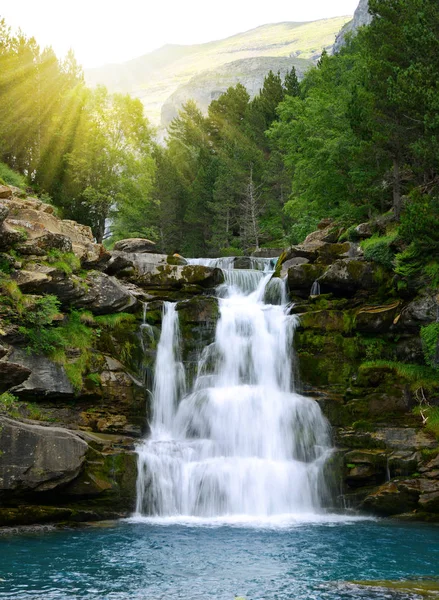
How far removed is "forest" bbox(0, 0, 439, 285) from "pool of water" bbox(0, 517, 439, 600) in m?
11.2

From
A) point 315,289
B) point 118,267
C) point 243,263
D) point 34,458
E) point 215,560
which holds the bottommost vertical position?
point 215,560

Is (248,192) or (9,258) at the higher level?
(248,192)

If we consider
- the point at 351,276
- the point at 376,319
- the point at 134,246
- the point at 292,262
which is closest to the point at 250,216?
the point at 134,246

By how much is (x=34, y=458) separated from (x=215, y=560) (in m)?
6.29

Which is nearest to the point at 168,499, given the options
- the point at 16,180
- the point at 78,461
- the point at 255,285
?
the point at 78,461

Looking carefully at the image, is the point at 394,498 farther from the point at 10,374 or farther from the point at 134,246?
the point at 134,246

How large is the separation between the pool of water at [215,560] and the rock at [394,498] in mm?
935

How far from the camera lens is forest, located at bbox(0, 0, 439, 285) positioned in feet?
74.7

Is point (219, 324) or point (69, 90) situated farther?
point (69, 90)

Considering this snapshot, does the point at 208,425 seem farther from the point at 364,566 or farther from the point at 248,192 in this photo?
the point at 248,192

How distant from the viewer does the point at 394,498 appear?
1802 cm

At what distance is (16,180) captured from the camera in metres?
37.7

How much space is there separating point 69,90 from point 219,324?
3514 cm

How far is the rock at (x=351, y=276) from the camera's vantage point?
78.6 ft
